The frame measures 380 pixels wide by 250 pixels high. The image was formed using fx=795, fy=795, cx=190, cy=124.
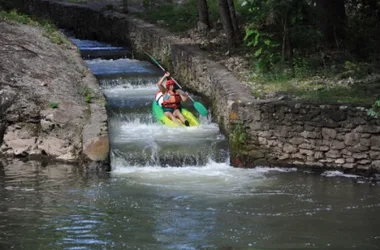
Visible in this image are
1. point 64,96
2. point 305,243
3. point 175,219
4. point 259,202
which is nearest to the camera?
point 305,243

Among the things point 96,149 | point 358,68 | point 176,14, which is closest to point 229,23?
point 358,68

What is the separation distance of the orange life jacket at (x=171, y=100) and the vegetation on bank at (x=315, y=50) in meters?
1.58

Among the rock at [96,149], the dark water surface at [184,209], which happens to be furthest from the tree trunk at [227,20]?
the rock at [96,149]

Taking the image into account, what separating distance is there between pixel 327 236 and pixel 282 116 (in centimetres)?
370

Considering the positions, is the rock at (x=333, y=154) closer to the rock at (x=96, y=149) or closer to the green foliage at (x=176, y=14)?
the rock at (x=96, y=149)

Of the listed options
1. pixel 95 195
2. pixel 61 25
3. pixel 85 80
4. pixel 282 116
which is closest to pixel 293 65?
pixel 282 116

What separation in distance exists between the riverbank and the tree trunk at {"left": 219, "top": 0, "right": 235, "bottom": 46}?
3.55 meters

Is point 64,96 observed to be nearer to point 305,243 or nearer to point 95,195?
point 95,195

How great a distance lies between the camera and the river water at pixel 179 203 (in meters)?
10.3

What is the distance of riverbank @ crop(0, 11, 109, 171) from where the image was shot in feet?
45.9

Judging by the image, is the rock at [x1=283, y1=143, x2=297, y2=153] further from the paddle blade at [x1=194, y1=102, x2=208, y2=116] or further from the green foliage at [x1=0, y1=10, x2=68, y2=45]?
the green foliage at [x1=0, y1=10, x2=68, y2=45]

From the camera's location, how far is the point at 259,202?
11.9m

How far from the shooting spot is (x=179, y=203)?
11828 millimetres

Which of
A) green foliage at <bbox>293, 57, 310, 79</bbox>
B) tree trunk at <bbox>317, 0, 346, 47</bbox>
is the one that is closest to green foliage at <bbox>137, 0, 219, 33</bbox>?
tree trunk at <bbox>317, 0, 346, 47</bbox>
